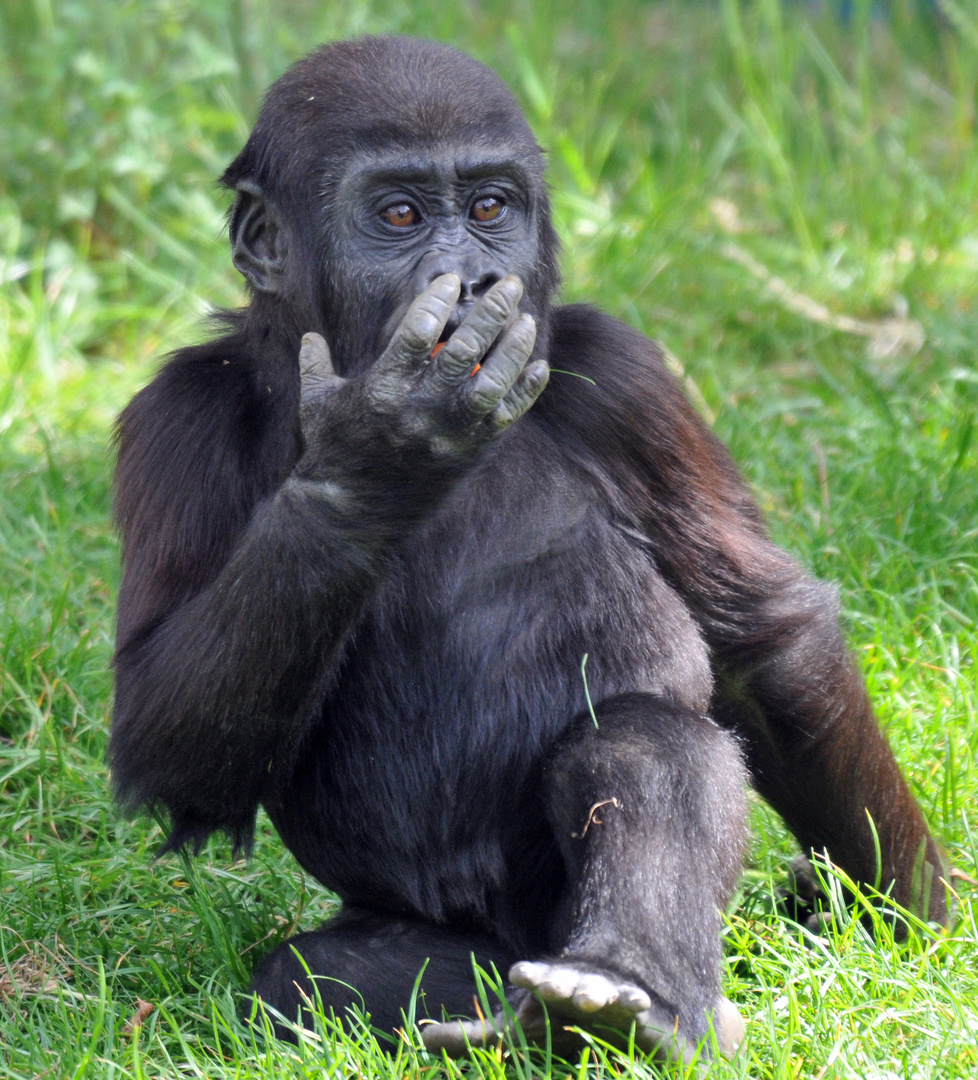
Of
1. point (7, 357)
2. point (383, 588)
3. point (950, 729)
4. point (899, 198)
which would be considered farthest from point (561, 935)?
point (899, 198)

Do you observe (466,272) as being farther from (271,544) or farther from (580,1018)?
(580,1018)

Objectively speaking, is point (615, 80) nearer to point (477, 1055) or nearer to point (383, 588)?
point (383, 588)

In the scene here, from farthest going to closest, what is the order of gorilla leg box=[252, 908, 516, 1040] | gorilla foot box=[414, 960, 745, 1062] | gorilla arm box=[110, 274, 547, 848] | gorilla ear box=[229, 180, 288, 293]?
gorilla ear box=[229, 180, 288, 293] < gorilla leg box=[252, 908, 516, 1040] < gorilla arm box=[110, 274, 547, 848] < gorilla foot box=[414, 960, 745, 1062]

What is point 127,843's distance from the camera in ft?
13.9

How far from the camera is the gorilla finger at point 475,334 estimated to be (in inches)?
116

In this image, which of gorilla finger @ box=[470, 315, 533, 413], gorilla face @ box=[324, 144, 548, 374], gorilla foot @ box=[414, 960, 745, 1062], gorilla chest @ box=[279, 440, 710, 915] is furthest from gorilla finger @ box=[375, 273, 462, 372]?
gorilla foot @ box=[414, 960, 745, 1062]

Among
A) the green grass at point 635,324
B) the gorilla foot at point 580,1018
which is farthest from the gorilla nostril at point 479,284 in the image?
the green grass at point 635,324

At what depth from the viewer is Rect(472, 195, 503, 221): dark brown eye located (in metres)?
3.42

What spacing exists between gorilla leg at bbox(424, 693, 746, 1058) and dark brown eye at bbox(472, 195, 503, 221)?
3.79 feet

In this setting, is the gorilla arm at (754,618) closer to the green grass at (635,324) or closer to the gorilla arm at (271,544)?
the green grass at (635,324)

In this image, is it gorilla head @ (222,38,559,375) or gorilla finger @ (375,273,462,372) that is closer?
gorilla finger @ (375,273,462,372)

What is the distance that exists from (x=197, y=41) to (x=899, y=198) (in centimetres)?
361

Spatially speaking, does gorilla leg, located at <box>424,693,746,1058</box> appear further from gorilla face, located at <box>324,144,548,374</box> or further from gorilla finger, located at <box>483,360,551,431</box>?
gorilla face, located at <box>324,144,548,374</box>

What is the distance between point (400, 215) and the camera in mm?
3383
